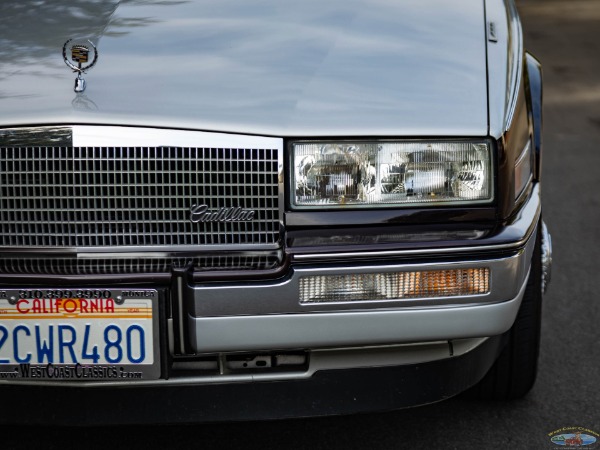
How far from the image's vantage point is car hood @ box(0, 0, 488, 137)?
9.16 ft

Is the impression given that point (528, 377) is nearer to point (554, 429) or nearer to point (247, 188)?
point (554, 429)

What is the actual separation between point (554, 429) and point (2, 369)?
1.72 metres

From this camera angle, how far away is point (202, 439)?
11.0 ft

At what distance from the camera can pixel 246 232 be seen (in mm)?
2807

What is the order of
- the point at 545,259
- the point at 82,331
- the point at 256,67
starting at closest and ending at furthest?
the point at 82,331, the point at 256,67, the point at 545,259

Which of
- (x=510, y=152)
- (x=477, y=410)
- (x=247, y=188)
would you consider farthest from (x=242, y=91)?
(x=477, y=410)

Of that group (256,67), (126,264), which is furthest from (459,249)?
(126,264)

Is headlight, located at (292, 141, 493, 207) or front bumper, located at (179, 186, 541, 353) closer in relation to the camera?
front bumper, located at (179, 186, 541, 353)

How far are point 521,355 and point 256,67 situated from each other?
130cm

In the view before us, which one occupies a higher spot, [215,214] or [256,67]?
[256,67]

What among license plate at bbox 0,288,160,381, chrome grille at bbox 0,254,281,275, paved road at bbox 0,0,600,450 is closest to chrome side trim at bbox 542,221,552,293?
paved road at bbox 0,0,600,450

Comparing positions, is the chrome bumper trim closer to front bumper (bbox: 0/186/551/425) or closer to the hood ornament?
front bumper (bbox: 0/186/551/425)

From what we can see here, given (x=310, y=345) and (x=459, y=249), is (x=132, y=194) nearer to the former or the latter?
(x=310, y=345)

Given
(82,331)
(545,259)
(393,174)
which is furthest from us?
(545,259)
